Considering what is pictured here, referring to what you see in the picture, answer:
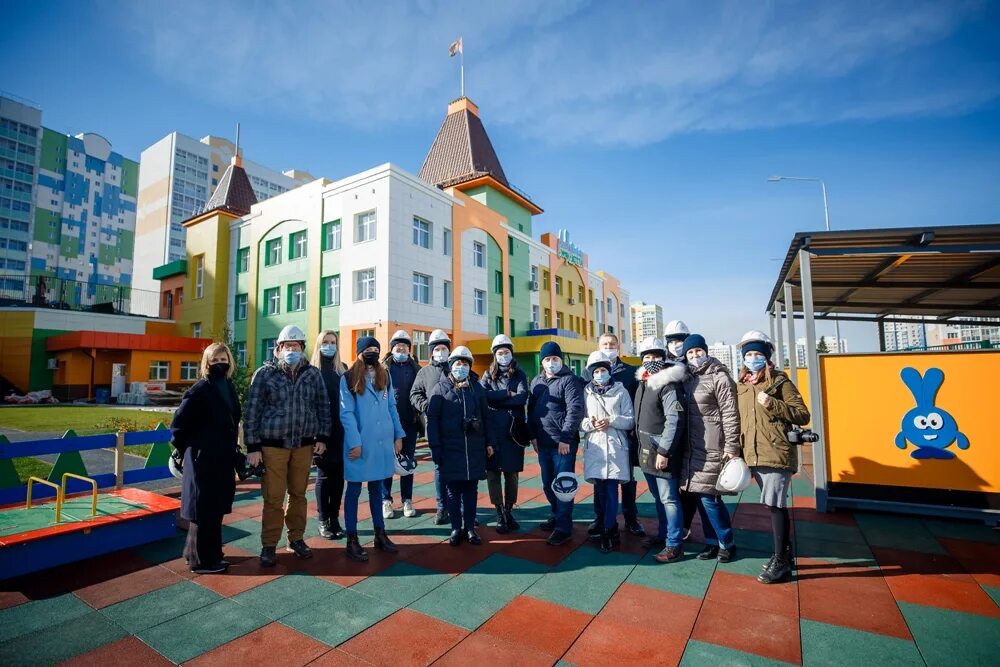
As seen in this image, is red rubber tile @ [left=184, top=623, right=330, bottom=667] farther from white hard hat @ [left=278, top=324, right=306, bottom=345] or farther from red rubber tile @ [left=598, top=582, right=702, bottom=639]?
white hard hat @ [left=278, top=324, right=306, bottom=345]

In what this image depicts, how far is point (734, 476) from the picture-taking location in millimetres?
3738

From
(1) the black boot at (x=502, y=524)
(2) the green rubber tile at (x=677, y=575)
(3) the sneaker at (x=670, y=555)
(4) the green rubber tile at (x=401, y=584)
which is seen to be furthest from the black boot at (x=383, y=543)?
(3) the sneaker at (x=670, y=555)

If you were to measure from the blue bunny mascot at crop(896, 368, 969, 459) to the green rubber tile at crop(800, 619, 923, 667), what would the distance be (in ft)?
10.9

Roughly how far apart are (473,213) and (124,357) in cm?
2345

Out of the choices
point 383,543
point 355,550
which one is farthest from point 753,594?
point 355,550

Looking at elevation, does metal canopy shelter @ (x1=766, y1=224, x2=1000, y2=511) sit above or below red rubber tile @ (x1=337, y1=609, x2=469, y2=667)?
above

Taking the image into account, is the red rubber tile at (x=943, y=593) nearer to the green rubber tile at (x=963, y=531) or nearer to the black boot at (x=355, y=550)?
the green rubber tile at (x=963, y=531)

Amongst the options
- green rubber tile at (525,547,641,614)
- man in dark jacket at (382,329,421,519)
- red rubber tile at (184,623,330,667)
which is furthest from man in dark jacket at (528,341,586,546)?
red rubber tile at (184,623,330,667)

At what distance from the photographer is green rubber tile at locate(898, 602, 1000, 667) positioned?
2.62 m

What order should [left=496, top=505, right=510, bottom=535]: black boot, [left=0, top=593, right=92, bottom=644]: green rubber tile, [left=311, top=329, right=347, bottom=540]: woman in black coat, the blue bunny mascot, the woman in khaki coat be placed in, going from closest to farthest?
[left=0, top=593, right=92, bottom=644]: green rubber tile, the woman in khaki coat, [left=311, top=329, right=347, bottom=540]: woman in black coat, [left=496, top=505, right=510, bottom=535]: black boot, the blue bunny mascot

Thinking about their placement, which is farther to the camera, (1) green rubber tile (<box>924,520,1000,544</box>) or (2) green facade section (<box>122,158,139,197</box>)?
(2) green facade section (<box>122,158,139,197</box>)

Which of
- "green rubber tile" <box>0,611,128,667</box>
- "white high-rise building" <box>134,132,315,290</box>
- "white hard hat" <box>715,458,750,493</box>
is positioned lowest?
"green rubber tile" <box>0,611,128,667</box>

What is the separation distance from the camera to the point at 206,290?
2981 cm

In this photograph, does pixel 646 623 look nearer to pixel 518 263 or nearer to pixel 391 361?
pixel 391 361
